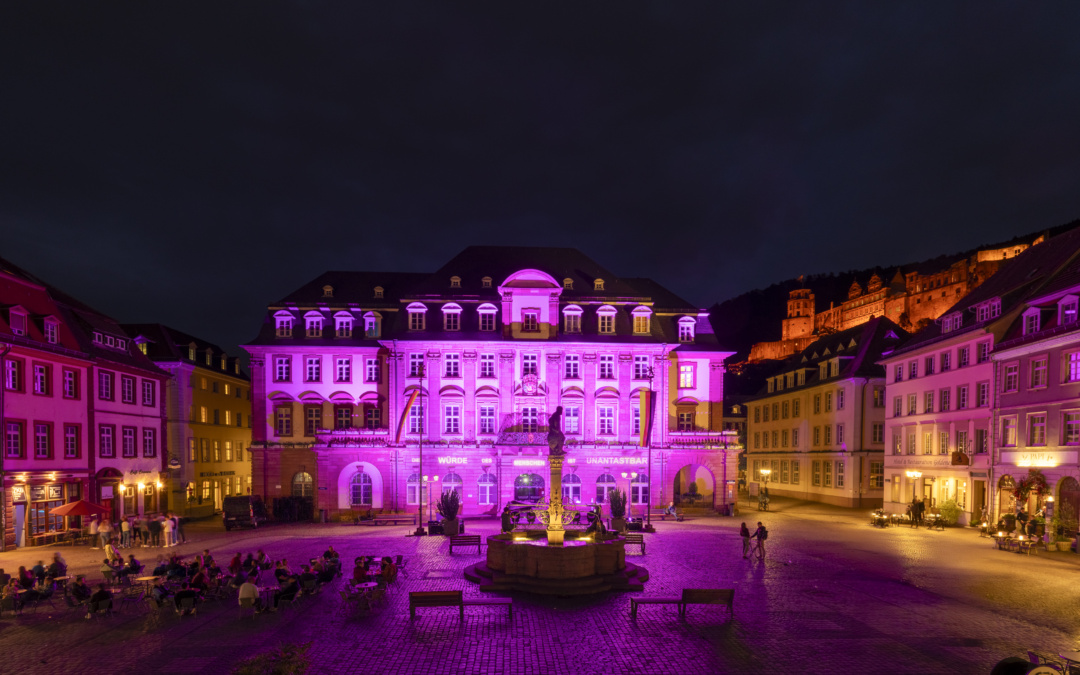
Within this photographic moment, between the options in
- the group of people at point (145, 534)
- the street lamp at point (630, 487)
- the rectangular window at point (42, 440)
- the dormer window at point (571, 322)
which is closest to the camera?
the group of people at point (145, 534)

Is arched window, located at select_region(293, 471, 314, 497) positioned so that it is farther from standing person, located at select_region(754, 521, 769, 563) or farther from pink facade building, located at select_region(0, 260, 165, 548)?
standing person, located at select_region(754, 521, 769, 563)

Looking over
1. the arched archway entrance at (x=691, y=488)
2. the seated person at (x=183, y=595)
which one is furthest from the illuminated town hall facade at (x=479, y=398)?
the seated person at (x=183, y=595)

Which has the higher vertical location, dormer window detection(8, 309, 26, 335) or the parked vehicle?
dormer window detection(8, 309, 26, 335)

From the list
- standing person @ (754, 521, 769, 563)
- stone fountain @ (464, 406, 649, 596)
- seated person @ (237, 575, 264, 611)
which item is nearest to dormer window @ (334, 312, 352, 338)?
stone fountain @ (464, 406, 649, 596)

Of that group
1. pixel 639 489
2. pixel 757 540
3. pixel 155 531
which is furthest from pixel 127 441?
pixel 757 540

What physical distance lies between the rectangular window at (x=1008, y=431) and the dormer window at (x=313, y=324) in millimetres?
45601

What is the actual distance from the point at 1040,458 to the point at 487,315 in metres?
34.5

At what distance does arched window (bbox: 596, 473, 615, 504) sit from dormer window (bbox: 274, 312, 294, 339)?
26044 millimetres

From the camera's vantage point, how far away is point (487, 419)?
152 feet

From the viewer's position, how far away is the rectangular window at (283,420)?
47188 millimetres

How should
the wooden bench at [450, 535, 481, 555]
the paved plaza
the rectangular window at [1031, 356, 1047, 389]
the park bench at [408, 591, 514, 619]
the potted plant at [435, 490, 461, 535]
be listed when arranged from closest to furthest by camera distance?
1. the paved plaza
2. the park bench at [408, 591, 514, 619]
3. the wooden bench at [450, 535, 481, 555]
4. the rectangular window at [1031, 356, 1047, 389]
5. the potted plant at [435, 490, 461, 535]

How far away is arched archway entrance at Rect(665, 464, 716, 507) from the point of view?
47.2m

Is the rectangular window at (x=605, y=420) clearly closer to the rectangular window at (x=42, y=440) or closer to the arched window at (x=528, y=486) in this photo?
the arched window at (x=528, y=486)

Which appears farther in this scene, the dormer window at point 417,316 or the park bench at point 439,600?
the dormer window at point 417,316
